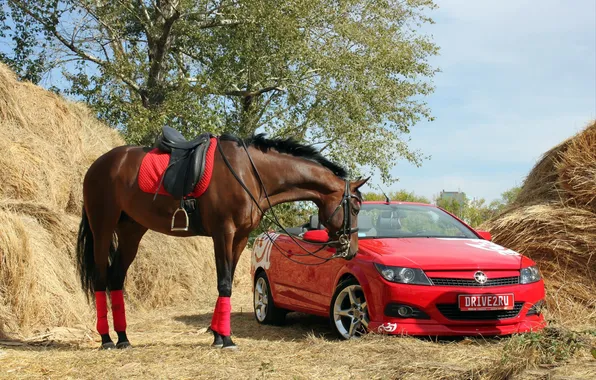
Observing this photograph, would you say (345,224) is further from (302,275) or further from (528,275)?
(528,275)

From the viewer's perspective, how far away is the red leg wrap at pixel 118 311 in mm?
7566

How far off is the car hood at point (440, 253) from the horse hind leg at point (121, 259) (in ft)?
7.78

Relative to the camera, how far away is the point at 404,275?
272 inches

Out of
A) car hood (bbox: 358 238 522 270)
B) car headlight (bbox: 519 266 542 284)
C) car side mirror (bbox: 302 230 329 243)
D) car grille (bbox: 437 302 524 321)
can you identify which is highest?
car side mirror (bbox: 302 230 329 243)

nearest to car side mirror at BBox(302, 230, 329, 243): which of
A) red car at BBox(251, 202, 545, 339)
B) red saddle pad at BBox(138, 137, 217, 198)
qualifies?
red car at BBox(251, 202, 545, 339)

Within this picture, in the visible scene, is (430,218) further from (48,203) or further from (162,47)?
(162,47)

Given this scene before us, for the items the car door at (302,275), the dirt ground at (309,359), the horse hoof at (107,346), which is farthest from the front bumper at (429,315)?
the horse hoof at (107,346)

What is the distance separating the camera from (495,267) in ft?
23.3

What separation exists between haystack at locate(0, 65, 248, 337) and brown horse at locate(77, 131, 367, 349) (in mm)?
902

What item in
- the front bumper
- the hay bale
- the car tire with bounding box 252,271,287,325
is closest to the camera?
the front bumper

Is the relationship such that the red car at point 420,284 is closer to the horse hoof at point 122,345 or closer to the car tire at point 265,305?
the car tire at point 265,305

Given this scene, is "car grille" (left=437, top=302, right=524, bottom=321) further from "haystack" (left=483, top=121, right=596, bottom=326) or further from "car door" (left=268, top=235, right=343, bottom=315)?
"haystack" (left=483, top=121, right=596, bottom=326)

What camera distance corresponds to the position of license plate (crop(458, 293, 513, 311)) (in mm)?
6828

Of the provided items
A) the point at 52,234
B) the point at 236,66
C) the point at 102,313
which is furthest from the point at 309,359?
the point at 236,66
